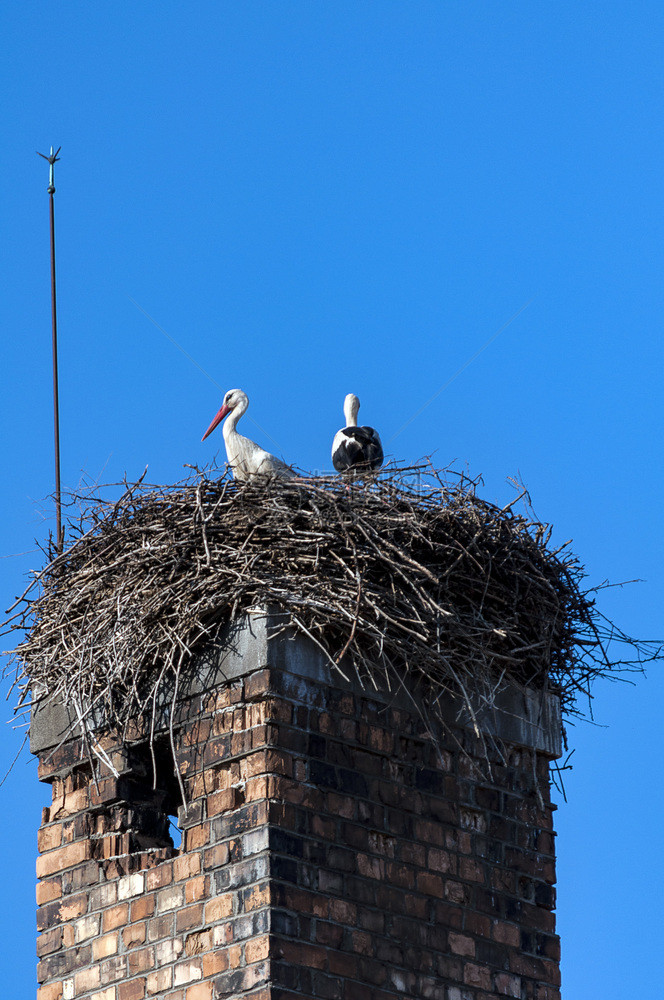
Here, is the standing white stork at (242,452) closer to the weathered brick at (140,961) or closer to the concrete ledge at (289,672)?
the concrete ledge at (289,672)

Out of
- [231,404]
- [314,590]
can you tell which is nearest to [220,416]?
[231,404]

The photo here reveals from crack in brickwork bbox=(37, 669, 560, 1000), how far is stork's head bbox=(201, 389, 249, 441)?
3.01m

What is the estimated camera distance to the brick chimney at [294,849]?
22.2 feet

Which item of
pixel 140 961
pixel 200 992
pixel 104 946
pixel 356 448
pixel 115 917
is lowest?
pixel 200 992

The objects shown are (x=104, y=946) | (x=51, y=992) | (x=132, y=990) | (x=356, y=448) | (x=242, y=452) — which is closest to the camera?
(x=132, y=990)

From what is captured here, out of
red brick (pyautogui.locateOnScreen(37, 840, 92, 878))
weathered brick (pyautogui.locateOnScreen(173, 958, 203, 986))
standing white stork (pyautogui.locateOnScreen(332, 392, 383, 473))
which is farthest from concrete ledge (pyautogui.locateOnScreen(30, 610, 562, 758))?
standing white stork (pyautogui.locateOnScreen(332, 392, 383, 473))

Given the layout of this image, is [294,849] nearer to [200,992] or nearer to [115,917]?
[200,992]

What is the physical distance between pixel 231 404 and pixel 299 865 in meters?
4.12

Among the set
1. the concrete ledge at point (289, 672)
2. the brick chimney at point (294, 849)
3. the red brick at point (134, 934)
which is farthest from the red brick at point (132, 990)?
the concrete ledge at point (289, 672)

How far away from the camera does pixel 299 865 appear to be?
22.3ft

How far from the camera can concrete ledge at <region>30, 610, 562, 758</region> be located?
23.4ft

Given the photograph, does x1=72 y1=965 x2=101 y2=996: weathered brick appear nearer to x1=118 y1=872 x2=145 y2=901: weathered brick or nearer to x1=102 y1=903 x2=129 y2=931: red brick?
x1=102 y1=903 x2=129 y2=931: red brick

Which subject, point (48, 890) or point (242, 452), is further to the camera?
point (242, 452)

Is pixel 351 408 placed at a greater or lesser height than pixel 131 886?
greater
